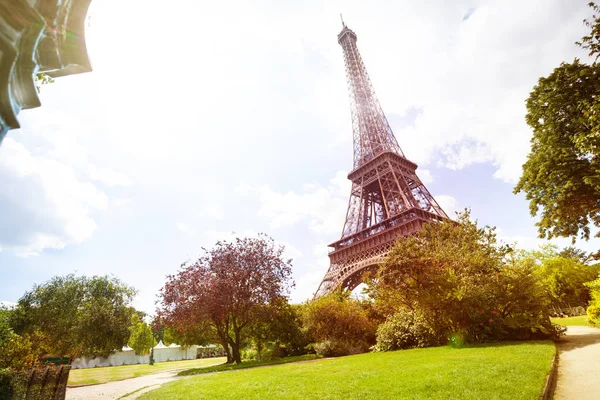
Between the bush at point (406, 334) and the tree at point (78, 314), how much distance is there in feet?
104

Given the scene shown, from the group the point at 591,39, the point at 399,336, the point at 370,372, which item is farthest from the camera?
the point at 399,336

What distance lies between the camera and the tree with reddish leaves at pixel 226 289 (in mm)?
18188

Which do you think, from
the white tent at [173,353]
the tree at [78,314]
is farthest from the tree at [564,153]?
the white tent at [173,353]

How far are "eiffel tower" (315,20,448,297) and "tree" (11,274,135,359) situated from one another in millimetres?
24868

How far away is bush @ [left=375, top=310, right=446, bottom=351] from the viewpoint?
13.9 m

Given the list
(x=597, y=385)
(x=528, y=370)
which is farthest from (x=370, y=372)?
(x=597, y=385)

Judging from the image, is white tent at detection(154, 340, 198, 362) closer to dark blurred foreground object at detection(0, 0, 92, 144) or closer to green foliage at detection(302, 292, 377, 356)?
green foliage at detection(302, 292, 377, 356)

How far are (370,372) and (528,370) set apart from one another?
12.6 feet

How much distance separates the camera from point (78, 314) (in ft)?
108

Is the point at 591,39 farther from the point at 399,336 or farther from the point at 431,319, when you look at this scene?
the point at 399,336

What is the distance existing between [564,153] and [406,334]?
1112 centimetres

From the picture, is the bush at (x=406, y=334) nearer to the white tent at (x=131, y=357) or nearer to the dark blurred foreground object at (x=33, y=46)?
the dark blurred foreground object at (x=33, y=46)

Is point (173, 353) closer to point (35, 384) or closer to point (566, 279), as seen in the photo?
point (35, 384)

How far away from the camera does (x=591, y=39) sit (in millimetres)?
10195
